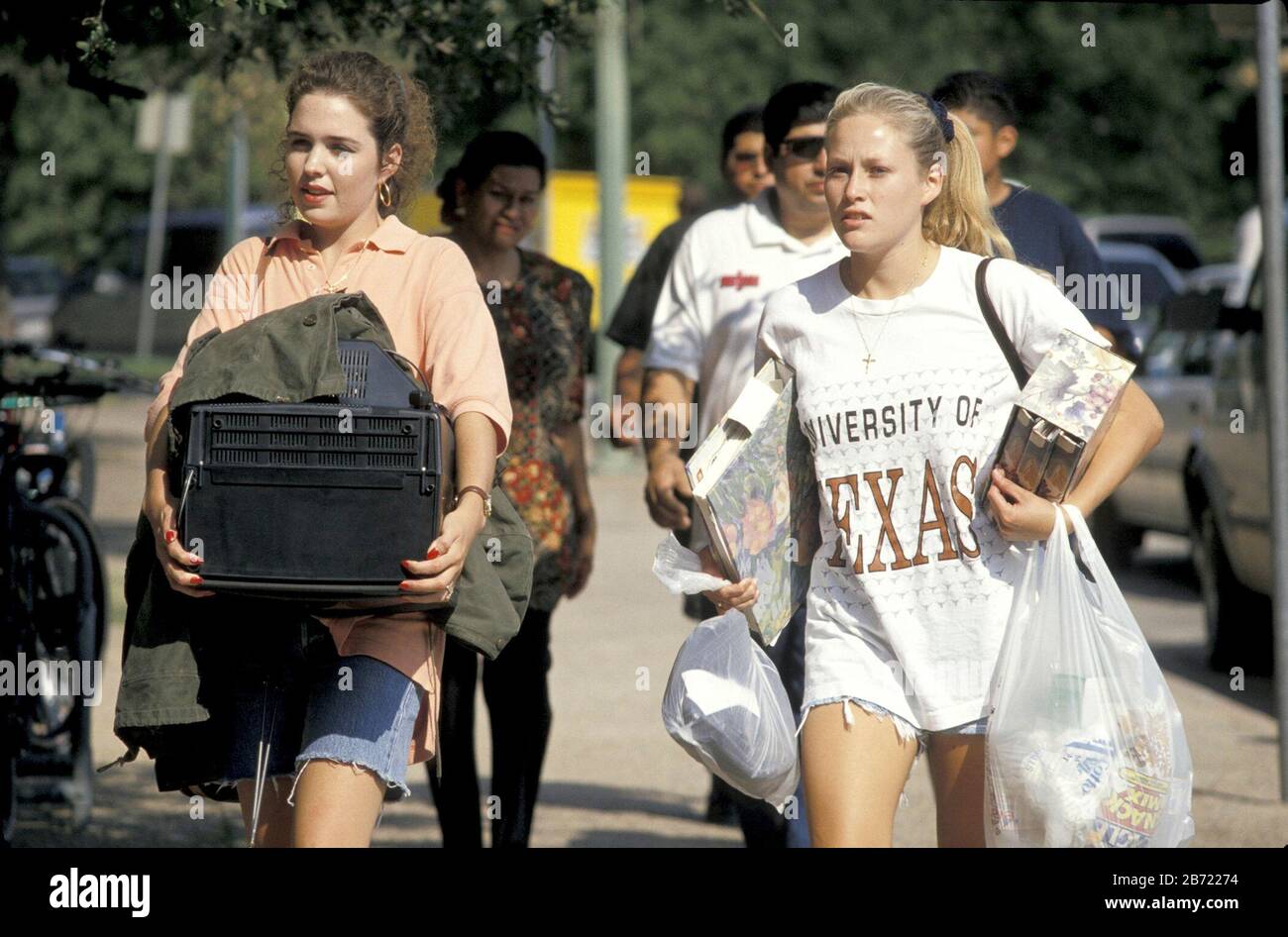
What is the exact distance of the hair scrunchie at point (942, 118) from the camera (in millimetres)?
3771

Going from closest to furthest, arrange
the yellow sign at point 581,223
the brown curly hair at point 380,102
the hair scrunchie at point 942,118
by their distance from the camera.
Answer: the brown curly hair at point 380,102 < the hair scrunchie at point 942,118 < the yellow sign at point 581,223

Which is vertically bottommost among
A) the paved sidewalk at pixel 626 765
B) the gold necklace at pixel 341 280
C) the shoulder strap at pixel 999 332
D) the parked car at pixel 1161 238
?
the paved sidewalk at pixel 626 765

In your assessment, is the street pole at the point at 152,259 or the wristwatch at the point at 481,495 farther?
the street pole at the point at 152,259

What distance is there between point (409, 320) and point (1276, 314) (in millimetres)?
4250

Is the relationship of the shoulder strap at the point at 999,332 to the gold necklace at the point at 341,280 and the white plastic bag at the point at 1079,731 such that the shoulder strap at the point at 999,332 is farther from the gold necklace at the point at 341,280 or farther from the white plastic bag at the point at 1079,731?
the gold necklace at the point at 341,280

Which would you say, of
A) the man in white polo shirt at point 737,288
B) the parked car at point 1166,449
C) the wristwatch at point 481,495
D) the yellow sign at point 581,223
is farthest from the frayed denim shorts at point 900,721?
the yellow sign at point 581,223

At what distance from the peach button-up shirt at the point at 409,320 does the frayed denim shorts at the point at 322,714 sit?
0.11ft

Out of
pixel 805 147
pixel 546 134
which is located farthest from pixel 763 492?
pixel 546 134

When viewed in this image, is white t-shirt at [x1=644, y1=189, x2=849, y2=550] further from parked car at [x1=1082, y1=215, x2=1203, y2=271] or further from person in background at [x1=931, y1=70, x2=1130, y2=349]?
parked car at [x1=1082, y1=215, x2=1203, y2=271]

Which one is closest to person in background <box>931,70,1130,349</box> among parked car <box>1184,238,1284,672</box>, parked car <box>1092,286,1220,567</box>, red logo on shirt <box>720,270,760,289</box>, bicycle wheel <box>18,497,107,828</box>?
Result: red logo on shirt <box>720,270,760,289</box>

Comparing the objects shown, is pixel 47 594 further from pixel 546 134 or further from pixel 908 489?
pixel 546 134
